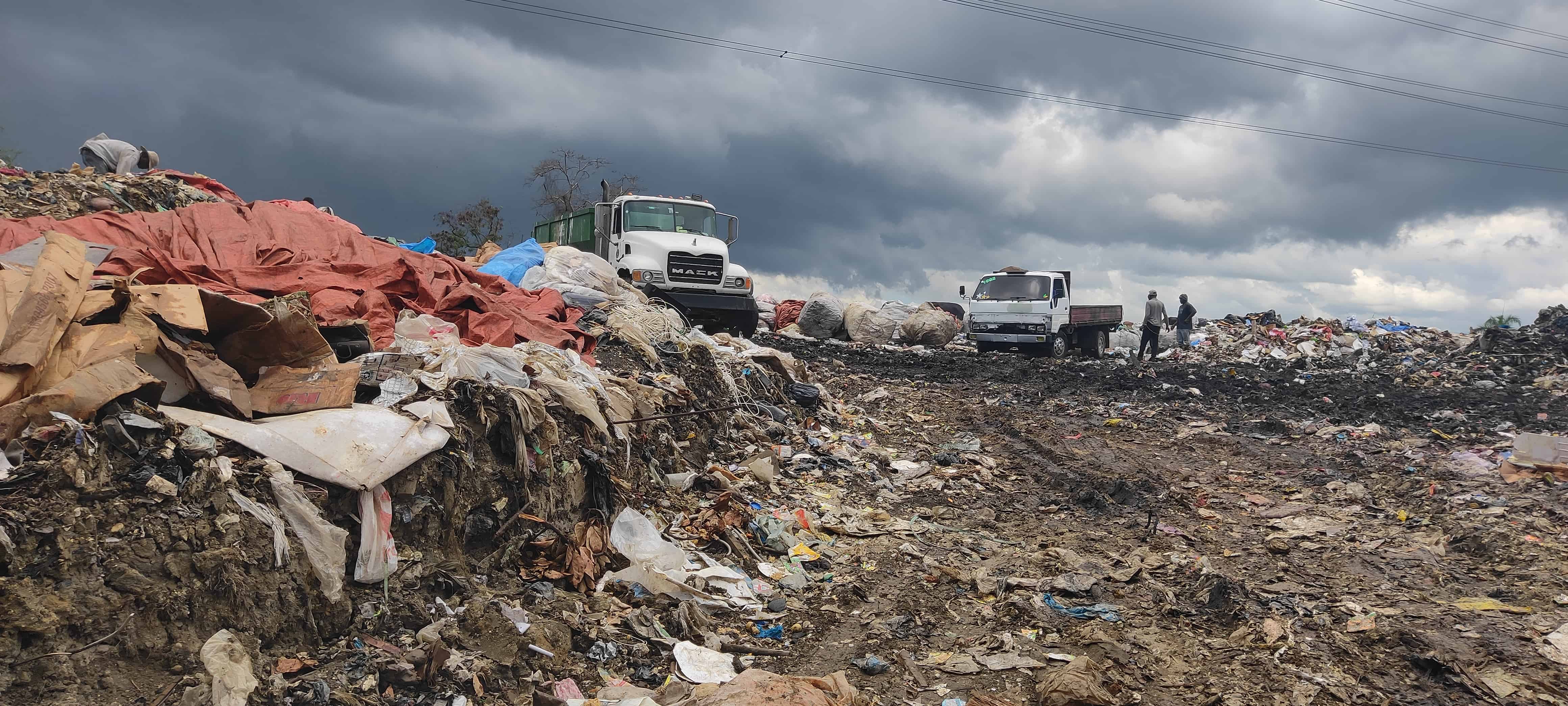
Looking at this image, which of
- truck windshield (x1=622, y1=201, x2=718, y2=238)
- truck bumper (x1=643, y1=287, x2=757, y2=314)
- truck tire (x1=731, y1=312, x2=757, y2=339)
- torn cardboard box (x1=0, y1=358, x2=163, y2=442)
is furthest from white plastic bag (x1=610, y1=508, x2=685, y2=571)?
truck windshield (x1=622, y1=201, x2=718, y2=238)

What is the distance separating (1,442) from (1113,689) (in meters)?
4.48

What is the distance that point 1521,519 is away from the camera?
6.14 metres

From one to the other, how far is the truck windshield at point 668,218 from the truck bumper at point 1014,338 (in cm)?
682

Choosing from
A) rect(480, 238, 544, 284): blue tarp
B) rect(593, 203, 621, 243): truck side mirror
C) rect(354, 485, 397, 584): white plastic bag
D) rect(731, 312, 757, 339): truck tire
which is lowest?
rect(354, 485, 397, 584): white plastic bag

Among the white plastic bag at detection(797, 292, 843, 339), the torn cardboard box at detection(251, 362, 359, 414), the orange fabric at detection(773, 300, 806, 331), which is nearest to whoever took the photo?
the torn cardboard box at detection(251, 362, 359, 414)


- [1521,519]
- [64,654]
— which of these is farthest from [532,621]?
[1521,519]

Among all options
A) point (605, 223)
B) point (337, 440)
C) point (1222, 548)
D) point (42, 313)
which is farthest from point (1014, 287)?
point (42, 313)

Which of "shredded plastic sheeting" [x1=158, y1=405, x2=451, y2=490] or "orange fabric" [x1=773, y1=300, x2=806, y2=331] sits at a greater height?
"orange fabric" [x1=773, y1=300, x2=806, y2=331]

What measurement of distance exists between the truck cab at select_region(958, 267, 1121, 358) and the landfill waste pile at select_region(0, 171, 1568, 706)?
28.6 ft

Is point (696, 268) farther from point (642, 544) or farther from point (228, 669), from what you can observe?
point (228, 669)

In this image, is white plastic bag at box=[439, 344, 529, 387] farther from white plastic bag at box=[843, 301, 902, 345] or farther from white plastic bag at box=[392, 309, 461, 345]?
white plastic bag at box=[843, 301, 902, 345]

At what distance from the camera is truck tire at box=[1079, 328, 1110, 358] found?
741 inches

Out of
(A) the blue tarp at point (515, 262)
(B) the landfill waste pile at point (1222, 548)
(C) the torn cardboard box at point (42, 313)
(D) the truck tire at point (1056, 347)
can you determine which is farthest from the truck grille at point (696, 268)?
(C) the torn cardboard box at point (42, 313)

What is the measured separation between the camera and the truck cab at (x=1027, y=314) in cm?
1728
